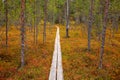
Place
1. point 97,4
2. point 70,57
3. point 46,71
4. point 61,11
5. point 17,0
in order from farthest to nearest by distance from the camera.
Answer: point 61,11 < point 97,4 < point 17,0 < point 70,57 < point 46,71

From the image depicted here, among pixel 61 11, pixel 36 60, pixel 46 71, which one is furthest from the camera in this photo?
pixel 61 11

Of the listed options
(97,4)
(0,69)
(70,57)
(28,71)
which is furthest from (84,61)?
(97,4)

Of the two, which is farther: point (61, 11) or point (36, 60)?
point (61, 11)

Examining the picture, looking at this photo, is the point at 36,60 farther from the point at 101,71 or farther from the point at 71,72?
the point at 101,71

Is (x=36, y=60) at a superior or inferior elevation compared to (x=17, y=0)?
inferior

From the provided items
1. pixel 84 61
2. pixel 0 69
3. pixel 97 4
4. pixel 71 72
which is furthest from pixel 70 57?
pixel 97 4

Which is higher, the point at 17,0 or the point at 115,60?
the point at 17,0

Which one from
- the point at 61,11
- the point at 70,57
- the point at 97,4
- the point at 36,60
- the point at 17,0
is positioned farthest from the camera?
the point at 61,11

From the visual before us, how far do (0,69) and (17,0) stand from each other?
722 inches

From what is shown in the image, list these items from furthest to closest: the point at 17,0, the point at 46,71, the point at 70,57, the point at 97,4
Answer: the point at 97,4 < the point at 17,0 < the point at 70,57 < the point at 46,71

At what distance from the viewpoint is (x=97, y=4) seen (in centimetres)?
4641

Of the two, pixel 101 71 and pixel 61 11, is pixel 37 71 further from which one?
pixel 61 11

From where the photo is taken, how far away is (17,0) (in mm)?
34844

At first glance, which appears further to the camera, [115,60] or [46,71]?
[115,60]
